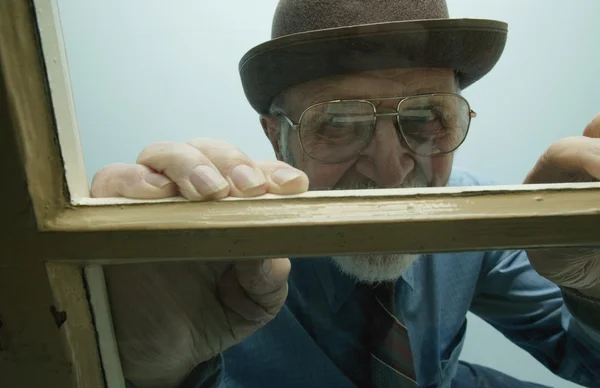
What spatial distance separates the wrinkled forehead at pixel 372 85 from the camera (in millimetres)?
813

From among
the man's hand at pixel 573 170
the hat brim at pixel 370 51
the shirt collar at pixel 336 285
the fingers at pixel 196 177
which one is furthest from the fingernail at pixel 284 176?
the shirt collar at pixel 336 285

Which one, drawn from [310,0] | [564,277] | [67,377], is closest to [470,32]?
[310,0]

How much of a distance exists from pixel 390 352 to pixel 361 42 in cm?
67

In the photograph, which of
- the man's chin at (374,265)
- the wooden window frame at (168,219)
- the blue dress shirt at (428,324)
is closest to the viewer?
the wooden window frame at (168,219)

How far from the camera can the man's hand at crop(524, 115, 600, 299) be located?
15.9 inches

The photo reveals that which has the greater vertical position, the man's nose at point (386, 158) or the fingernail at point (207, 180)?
the fingernail at point (207, 180)

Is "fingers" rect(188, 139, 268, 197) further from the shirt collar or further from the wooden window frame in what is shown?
the shirt collar

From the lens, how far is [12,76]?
11.0 inches

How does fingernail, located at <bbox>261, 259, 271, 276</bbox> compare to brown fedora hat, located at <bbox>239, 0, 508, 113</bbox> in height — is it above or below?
below

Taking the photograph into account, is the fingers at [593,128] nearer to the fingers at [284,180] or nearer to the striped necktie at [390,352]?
the fingers at [284,180]

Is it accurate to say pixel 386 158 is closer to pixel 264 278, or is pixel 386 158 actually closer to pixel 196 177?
pixel 264 278

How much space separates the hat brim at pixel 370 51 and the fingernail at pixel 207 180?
1.20 feet

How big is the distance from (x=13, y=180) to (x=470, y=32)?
0.80m

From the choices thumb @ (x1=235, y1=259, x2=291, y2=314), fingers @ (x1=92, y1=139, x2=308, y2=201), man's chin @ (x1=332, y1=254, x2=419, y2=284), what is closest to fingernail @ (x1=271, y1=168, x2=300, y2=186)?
fingers @ (x1=92, y1=139, x2=308, y2=201)
